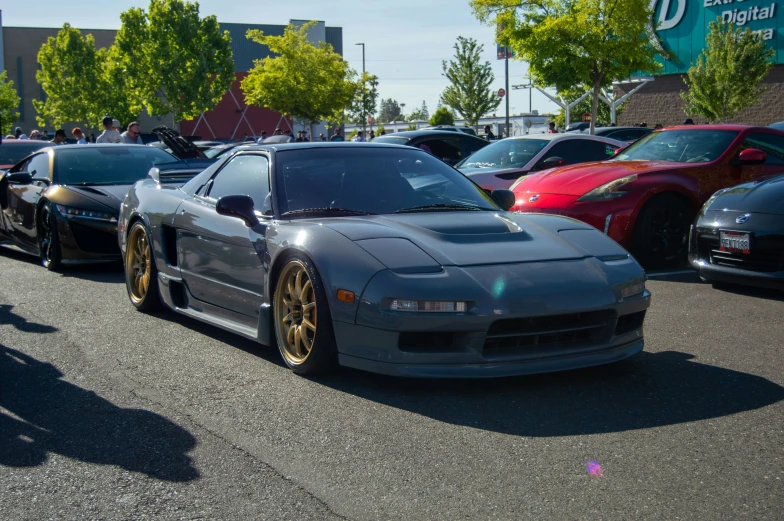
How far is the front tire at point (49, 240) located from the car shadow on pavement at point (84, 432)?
4742 millimetres

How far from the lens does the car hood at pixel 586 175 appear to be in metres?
8.71

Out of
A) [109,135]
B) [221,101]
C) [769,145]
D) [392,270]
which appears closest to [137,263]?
[392,270]

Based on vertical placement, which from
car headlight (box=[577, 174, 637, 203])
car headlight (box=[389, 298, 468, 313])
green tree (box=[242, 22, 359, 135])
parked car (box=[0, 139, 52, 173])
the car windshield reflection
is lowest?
car headlight (box=[389, 298, 468, 313])

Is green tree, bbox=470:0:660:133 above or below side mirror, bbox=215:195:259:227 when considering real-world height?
above

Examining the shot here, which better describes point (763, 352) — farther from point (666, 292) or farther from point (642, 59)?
point (642, 59)

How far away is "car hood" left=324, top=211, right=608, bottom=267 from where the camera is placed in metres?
4.45

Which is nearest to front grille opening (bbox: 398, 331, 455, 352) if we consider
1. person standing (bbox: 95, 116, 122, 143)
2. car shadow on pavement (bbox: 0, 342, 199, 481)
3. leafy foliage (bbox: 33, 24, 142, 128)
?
car shadow on pavement (bbox: 0, 342, 199, 481)

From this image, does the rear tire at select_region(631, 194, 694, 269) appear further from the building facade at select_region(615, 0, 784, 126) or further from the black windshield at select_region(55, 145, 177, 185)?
the building facade at select_region(615, 0, 784, 126)

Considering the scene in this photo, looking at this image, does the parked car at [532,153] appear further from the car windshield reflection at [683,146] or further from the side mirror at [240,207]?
the side mirror at [240,207]

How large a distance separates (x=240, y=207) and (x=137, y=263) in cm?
206

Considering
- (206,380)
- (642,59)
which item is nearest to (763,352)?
(206,380)

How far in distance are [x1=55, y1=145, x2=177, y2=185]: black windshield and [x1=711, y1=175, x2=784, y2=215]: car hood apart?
6.03m

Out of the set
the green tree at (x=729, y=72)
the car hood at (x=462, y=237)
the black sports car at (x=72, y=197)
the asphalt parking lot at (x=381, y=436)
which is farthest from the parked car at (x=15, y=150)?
the green tree at (x=729, y=72)

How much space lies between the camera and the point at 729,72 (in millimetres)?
33750
